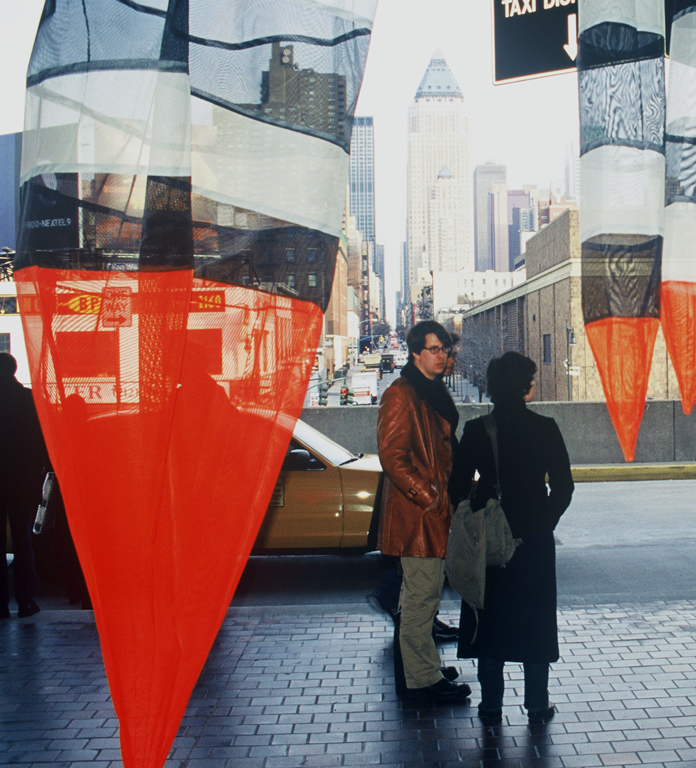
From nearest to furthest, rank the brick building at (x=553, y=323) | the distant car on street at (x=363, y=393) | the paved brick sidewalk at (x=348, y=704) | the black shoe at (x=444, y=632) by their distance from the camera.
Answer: the paved brick sidewalk at (x=348, y=704), the black shoe at (x=444, y=632), the brick building at (x=553, y=323), the distant car on street at (x=363, y=393)

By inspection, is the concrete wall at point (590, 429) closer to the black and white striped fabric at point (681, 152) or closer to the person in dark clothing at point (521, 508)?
the black and white striped fabric at point (681, 152)

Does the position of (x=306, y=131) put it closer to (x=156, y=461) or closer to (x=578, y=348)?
(x=156, y=461)

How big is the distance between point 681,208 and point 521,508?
6.26 ft

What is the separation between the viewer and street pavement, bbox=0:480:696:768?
131 inches

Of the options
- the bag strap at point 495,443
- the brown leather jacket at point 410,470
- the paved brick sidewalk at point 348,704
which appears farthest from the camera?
the brown leather jacket at point 410,470

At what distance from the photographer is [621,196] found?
12.1 ft

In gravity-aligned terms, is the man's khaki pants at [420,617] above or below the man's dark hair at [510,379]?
below

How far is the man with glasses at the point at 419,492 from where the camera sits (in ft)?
11.8

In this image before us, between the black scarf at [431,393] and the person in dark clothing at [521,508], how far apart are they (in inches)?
10.6

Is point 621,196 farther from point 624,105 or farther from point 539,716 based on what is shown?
point 539,716

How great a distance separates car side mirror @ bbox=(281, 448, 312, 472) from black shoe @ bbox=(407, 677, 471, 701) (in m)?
2.87

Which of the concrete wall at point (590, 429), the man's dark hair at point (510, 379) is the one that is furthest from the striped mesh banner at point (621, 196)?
the concrete wall at point (590, 429)

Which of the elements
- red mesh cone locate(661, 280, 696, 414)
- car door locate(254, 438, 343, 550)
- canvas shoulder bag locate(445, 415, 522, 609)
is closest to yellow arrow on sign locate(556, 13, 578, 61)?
red mesh cone locate(661, 280, 696, 414)

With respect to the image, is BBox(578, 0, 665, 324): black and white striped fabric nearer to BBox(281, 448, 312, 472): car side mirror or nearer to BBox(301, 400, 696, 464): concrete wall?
BBox(281, 448, 312, 472): car side mirror
